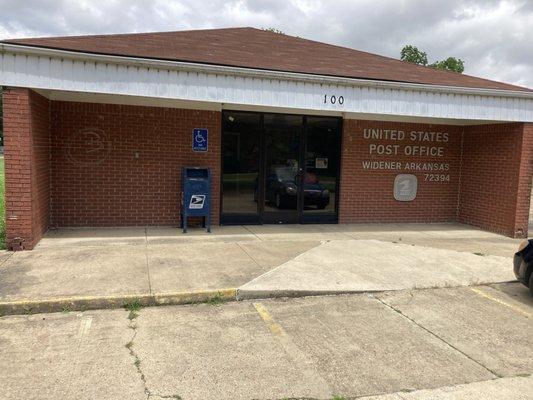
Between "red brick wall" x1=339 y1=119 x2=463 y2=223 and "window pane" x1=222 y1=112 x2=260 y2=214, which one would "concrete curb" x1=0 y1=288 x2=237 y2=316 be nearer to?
"window pane" x1=222 y1=112 x2=260 y2=214

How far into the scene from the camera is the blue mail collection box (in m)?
9.28

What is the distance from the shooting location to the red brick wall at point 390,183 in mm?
11008

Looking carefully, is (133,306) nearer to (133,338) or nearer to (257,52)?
(133,338)

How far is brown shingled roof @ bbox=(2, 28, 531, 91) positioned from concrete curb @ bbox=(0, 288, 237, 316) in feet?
13.2

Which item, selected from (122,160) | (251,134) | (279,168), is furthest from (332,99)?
(122,160)

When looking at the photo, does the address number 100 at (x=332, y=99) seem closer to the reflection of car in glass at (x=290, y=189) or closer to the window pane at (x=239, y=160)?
the window pane at (x=239, y=160)

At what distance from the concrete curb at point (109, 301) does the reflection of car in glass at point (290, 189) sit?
5.06 meters

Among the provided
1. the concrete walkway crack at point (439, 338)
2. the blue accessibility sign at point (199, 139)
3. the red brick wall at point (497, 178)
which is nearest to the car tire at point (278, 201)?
the blue accessibility sign at point (199, 139)

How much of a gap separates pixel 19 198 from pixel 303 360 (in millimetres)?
5258

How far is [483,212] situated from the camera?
11203 millimetres

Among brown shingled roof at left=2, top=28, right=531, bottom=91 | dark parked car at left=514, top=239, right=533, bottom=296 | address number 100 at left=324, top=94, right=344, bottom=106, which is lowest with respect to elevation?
dark parked car at left=514, top=239, right=533, bottom=296

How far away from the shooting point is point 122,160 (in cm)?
952

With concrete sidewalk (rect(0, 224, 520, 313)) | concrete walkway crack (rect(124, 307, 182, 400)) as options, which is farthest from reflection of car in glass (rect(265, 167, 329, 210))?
concrete walkway crack (rect(124, 307, 182, 400))

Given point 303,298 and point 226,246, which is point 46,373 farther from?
point 226,246
